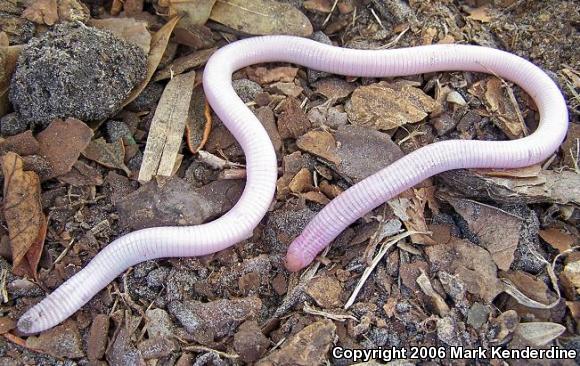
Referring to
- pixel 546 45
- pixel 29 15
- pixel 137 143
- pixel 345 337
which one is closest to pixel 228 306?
pixel 345 337

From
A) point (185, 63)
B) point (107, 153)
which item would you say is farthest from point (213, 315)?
point (185, 63)

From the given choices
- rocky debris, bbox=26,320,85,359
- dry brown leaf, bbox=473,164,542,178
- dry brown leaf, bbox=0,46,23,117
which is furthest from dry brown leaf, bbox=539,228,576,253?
dry brown leaf, bbox=0,46,23,117

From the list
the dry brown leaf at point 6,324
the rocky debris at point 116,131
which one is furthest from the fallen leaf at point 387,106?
the dry brown leaf at point 6,324

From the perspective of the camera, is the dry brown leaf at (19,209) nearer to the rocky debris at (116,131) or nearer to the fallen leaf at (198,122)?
the rocky debris at (116,131)

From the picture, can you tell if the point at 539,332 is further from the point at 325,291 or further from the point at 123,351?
the point at 123,351

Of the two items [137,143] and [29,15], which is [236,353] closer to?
[137,143]
